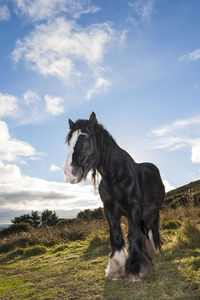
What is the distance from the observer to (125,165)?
12.7 ft

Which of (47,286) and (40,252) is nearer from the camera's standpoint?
(47,286)

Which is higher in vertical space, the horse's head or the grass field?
the horse's head

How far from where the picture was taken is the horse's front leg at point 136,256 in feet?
11.3

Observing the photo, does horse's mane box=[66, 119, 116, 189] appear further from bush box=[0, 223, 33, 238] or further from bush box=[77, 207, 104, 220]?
bush box=[77, 207, 104, 220]

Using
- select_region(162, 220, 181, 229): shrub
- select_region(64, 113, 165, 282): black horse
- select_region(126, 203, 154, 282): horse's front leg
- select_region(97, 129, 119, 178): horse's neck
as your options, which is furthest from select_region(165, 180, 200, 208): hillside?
select_region(97, 129, 119, 178): horse's neck

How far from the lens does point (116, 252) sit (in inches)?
150

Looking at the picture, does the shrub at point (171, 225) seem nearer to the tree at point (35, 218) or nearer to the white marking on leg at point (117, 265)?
the white marking on leg at point (117, 265)

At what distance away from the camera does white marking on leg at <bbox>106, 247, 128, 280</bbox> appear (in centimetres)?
372

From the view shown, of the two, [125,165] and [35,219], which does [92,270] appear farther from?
[35,219]

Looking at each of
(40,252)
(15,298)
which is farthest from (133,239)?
(40,252)

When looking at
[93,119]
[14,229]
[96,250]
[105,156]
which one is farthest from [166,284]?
[14,229]

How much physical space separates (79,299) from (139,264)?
36.3 inches

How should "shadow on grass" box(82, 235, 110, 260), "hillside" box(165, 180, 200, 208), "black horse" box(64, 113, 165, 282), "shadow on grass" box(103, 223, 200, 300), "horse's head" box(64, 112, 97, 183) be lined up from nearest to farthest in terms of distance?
"shadow on grass" box(103, 223, 200, 300) < "horse's head" box(64, 112, 97, 183) < "black horse" box(64, 113, 165, 282) < "shadow on grass" box(82, 235, 110, 260) < "hillside" box(165, 180, 200, 208)

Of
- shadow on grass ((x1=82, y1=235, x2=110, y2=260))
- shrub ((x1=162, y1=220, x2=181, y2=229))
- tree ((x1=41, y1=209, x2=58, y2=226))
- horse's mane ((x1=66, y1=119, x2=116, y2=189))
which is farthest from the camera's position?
tree ((x1=41, y1=209, x2=58, y2=226))
